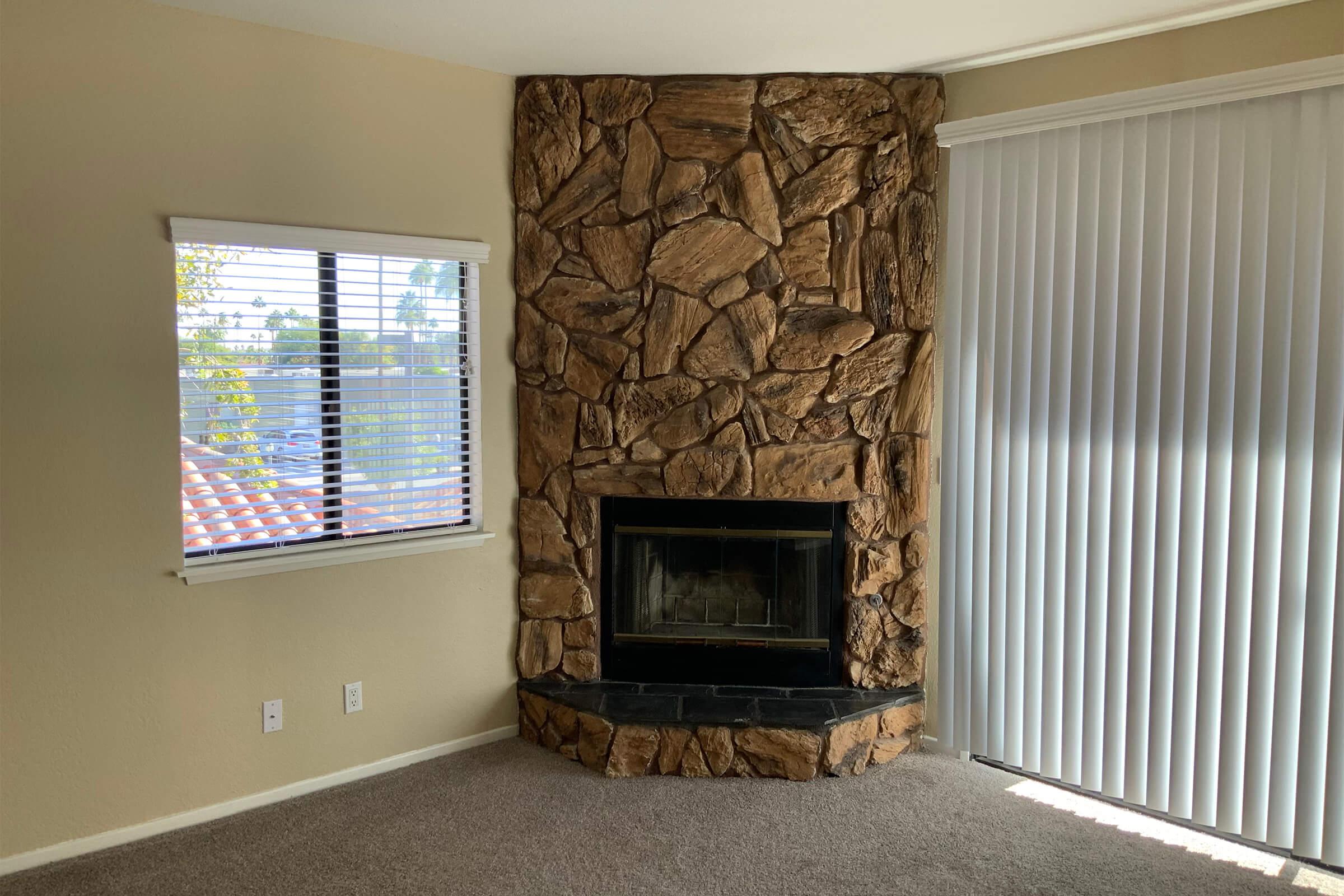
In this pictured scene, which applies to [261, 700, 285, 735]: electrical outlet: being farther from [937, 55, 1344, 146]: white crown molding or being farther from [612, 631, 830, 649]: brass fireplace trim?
[937, 55, 1344, 146]: white crown molding

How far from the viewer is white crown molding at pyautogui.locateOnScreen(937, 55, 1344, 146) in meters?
2.53

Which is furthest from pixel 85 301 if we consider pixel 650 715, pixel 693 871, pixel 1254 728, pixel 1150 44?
pixel 1254 728

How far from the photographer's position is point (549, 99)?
349 centimetres

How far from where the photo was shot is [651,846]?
283 centimetres

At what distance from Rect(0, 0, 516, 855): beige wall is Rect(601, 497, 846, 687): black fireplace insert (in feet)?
2.83

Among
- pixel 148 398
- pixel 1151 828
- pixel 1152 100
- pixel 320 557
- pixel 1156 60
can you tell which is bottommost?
pixel 1151 828

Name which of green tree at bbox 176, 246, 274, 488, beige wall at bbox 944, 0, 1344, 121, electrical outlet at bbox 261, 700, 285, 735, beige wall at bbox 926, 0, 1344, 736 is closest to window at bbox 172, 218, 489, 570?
green tree at bbox 176, 246, 274, 488

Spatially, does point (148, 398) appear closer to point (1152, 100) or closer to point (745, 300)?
point (745, 300)

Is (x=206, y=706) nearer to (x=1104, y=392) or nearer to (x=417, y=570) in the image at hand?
(x=417, y=570)

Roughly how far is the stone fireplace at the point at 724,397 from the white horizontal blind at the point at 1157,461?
24cm

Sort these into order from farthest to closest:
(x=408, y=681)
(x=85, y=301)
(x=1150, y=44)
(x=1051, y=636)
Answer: (x=408, y=681), (x=1051, y=636), (x=1150, y=44), (x=85, y=301)

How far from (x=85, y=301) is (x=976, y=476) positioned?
2995 mm

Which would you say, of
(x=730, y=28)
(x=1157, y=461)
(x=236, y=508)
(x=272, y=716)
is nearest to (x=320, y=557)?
(x=236, y=508)

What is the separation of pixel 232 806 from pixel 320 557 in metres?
0.86
